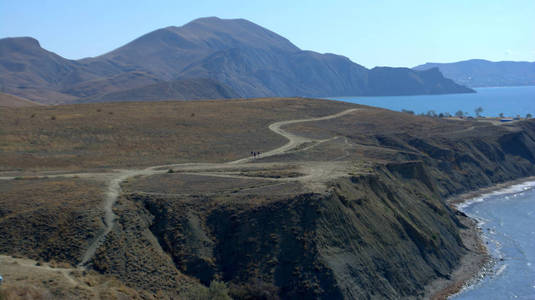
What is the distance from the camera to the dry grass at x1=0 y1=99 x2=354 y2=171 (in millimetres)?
60806

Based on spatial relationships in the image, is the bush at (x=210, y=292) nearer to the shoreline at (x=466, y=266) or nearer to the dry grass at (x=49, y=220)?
the dry grass at (x=49, y=220)

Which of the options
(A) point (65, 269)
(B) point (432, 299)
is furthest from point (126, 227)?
(B) point (432, 299)

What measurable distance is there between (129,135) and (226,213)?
37.5 metres

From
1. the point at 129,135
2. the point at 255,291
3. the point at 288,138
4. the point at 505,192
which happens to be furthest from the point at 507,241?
the point at 129,135

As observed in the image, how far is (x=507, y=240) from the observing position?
5819 cm

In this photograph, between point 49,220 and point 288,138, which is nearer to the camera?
point 49,220

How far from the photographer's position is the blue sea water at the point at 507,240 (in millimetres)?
44219

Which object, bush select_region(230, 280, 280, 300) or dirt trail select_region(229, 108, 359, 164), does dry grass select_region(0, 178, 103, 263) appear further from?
dirt trail select_region(229, 108, 359, 164)

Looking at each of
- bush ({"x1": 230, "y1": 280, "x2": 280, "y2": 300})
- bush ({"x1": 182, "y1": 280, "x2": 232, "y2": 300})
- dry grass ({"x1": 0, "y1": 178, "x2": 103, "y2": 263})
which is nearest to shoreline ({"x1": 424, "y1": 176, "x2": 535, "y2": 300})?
bush ({"x1": 230, "y1": 280, "x2": 280, "y2": 300})

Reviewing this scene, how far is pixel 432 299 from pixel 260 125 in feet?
172

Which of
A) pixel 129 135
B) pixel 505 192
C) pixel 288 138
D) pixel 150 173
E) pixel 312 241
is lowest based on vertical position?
pixel 505 192

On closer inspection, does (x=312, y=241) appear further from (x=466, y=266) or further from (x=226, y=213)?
(x=466, y=266)

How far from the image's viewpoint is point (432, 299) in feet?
137

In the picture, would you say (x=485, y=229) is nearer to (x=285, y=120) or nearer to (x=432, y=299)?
(x=432, y=299)
